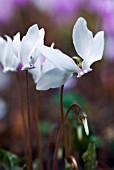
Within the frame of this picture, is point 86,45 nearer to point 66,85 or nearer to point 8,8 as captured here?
point 66,85

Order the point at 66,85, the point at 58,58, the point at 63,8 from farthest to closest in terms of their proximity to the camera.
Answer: the point at 63,8 → the point at 66,85 → the point at 58,58

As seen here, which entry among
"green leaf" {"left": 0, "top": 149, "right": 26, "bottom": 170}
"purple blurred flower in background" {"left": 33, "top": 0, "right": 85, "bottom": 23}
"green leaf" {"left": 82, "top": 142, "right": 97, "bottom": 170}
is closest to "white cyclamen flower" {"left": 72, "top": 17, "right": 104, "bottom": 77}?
"green leaf" {"left": 82, "top": 142, "right": 97, "bottom": 170}

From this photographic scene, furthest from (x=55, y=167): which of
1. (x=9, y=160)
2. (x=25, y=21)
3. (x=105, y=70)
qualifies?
(x=25, y=21)

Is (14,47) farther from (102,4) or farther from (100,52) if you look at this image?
(102,4)

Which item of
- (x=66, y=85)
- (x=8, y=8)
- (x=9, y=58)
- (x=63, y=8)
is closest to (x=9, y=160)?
(x=9, y=58)

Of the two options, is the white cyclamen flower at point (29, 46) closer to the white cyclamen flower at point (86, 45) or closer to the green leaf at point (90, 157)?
the white cyclamen flower at point (86, 45)

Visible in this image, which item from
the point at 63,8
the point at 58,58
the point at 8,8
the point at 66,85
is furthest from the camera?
the point at 8,8

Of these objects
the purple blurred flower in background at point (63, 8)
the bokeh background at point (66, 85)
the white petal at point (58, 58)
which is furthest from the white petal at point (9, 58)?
the purple blurred flower in background at point (63, 8)

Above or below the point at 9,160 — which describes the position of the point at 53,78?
above
